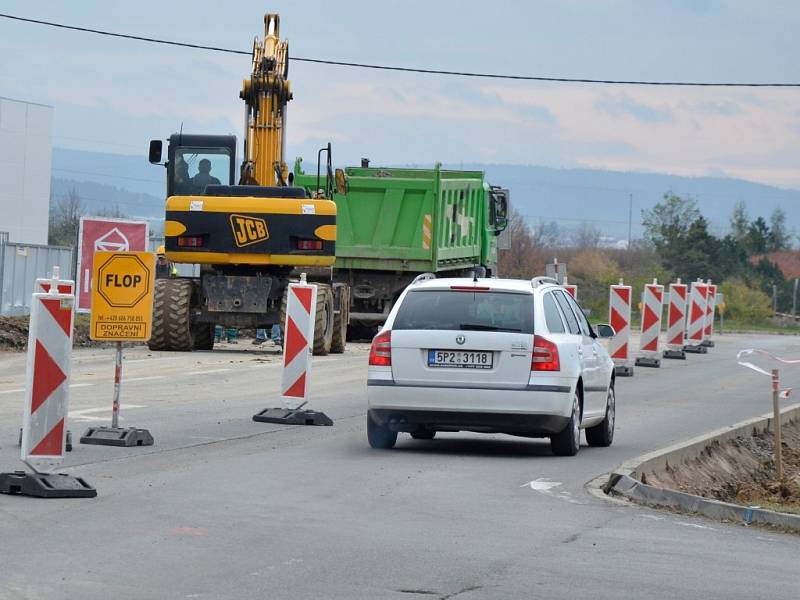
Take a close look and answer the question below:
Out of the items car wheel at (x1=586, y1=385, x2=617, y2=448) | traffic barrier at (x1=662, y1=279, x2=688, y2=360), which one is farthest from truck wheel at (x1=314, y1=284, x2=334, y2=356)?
car wheel at (x1=586, y1=385, x2=617, y2=448)

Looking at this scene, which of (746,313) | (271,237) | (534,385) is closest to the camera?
(534,385)

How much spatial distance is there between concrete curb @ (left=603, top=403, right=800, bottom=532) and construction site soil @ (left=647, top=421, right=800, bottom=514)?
0.31 ft

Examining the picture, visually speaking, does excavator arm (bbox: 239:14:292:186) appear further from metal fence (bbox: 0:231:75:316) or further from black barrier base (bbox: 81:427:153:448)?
black barrier base (bbox: 81:427:153:448)

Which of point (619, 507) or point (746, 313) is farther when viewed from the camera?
point (746, 313)

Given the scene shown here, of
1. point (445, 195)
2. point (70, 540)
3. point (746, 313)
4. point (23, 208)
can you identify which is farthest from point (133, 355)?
point (23, 208)

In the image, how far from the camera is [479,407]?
13586 millimetres

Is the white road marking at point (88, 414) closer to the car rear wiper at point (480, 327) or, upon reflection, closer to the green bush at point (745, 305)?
the car rear wiper at point (480, 327)

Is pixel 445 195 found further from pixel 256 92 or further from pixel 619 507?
pixel 619 507

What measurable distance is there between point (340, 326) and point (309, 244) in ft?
9.47

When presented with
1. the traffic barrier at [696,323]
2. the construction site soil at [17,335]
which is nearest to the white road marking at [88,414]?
the construction site soil at [17,335]

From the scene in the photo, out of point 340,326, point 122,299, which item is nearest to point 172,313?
point 340,326

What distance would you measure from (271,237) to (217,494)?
16.4m

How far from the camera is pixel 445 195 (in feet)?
110

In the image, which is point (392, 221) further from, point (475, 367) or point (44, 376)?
point (44, 376)
